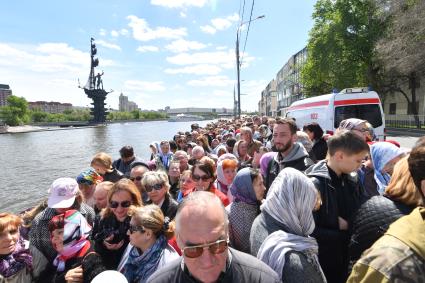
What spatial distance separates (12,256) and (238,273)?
219 centimetres

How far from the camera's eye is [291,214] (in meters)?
1.82

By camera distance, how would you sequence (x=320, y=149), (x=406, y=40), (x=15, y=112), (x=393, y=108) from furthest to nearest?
(x=15, y=112) → (x=393, y=108) → (x=406, y=40) → (x=320, y=149)

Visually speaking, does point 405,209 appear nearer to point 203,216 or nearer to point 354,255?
point 354,255

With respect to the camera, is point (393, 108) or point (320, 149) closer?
point (320, 149)

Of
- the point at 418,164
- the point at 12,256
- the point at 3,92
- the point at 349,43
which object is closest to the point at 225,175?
the point at 12,256

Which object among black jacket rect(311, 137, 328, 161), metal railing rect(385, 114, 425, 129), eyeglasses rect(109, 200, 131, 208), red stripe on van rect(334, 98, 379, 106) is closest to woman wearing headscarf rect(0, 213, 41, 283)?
eyeglasses rect(109, 200, 131, 208)

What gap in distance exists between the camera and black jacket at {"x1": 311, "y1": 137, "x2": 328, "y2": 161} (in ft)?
18.4

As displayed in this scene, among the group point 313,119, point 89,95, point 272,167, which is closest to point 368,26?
point 313,119

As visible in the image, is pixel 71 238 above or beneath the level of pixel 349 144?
beneath

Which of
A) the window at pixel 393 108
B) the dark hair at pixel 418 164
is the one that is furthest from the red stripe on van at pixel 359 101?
the window at pixel 393 108

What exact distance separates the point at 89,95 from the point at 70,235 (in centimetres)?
10447

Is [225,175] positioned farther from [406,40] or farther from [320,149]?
[406,40]

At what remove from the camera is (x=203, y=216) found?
154 centimetres

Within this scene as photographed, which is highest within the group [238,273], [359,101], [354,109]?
[359,101]
